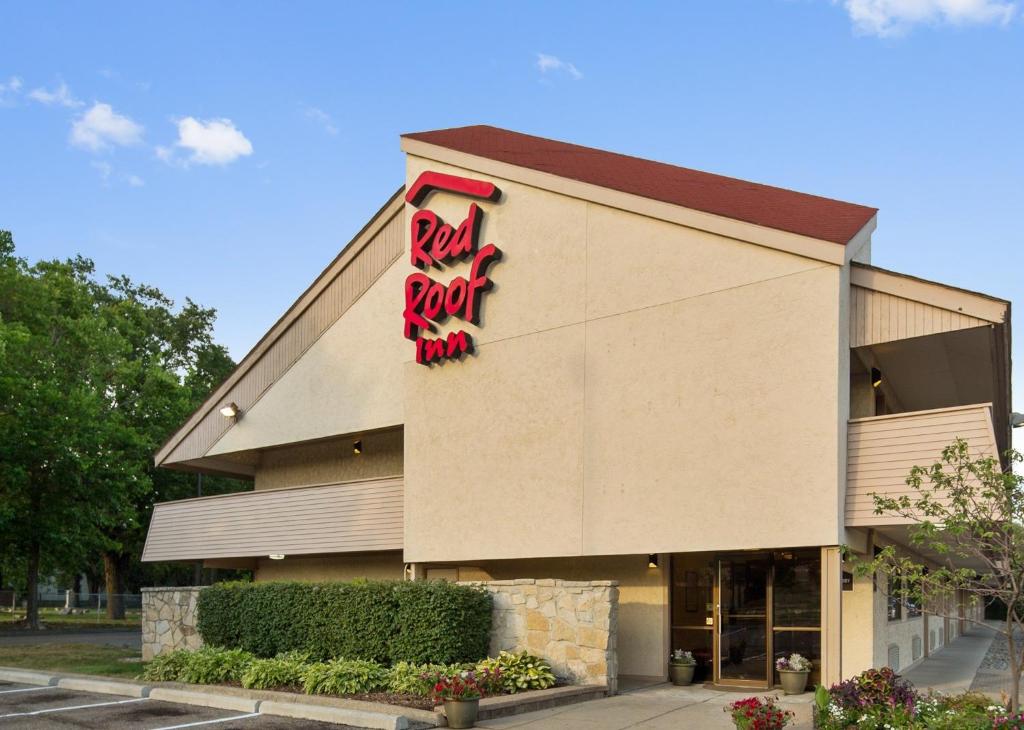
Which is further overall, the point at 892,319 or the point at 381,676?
the point at 381,676

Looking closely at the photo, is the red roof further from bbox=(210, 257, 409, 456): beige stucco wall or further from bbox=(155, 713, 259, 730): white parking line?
bbox=(155, 713, 259, 730): white parking line

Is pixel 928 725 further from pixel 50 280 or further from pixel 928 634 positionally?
pixel 50 280

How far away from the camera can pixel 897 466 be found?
50.4 feet

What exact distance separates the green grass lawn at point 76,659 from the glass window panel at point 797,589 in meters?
12.6

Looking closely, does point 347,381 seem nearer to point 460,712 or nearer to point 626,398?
point 626,398

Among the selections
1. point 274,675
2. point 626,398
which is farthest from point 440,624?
point 626,398

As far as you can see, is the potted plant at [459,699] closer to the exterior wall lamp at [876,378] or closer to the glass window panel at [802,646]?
the glass window panel at [802,646]

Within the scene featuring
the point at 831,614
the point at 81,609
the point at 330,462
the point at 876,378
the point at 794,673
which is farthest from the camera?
the point at 81,609

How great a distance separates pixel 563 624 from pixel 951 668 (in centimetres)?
1193

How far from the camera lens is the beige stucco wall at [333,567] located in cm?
2508

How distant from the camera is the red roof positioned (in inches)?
672

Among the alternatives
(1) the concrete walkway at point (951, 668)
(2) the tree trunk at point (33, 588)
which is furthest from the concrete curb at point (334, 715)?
(2) the tree trunk at point (33, 588)

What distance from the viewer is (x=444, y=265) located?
21625mm

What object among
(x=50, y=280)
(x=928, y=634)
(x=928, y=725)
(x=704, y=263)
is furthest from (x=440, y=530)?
(x=50, y=280)
